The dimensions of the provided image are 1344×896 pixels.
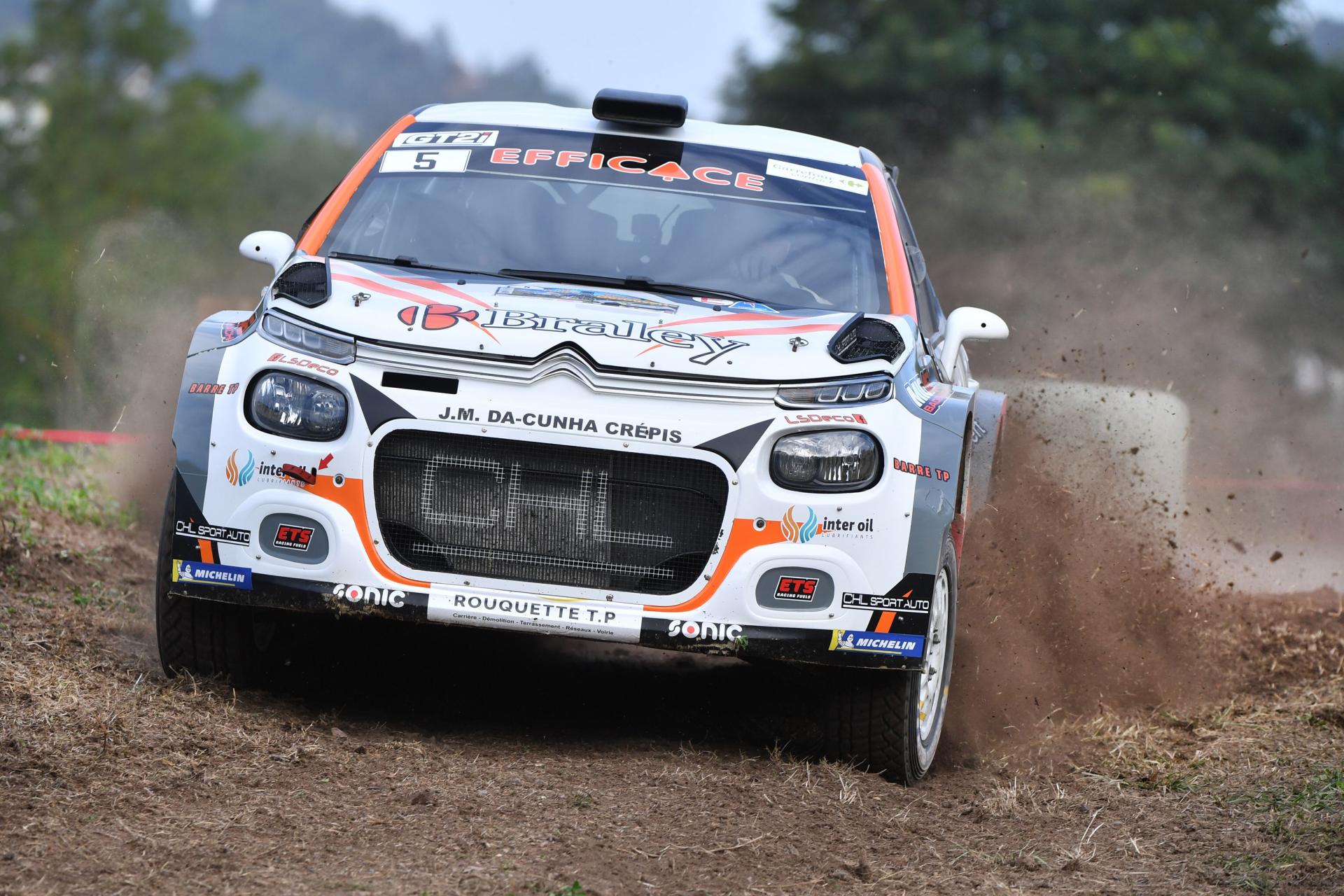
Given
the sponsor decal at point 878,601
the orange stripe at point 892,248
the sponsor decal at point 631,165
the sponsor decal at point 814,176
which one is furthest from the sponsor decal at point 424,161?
the sponsor decal at point 878,601

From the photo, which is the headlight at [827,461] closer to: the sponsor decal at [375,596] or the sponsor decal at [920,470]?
the sponsor decal at [920,470]

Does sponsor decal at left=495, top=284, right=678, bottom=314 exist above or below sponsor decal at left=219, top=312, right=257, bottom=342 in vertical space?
above

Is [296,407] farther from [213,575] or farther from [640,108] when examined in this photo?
[640,108]

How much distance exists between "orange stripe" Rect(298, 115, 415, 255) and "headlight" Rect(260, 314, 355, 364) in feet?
2.44

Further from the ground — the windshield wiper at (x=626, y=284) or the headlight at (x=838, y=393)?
the windshield wiper at (x=626, y=284)

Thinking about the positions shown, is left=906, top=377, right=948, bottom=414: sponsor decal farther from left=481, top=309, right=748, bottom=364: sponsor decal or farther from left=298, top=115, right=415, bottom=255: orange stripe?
left=298, top=115, right=415, bottom=255: orange stripe

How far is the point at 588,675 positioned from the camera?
6.91 m

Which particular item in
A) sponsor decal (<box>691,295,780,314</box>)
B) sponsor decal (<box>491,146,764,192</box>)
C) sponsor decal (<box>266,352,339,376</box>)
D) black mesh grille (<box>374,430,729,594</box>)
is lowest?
black mesh grille (<box>374,430,729,594</box>)

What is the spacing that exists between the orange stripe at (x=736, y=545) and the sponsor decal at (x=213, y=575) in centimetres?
119

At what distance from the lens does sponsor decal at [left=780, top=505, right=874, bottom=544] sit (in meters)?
4.78

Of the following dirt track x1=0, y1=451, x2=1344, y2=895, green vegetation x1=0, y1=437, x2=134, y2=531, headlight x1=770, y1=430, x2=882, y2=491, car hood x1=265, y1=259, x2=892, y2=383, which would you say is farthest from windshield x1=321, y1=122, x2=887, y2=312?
green vegetation x1=0, y1=437, x2=134, y2=531

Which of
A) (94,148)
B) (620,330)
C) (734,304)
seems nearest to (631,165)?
(734,304)

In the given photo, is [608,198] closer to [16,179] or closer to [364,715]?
[364,715]

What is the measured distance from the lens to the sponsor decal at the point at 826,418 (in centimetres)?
479
